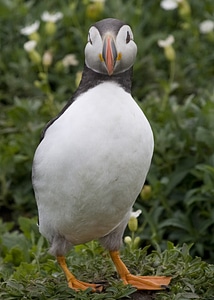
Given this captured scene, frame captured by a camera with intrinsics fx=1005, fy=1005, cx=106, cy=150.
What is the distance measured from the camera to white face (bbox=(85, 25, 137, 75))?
4.23m

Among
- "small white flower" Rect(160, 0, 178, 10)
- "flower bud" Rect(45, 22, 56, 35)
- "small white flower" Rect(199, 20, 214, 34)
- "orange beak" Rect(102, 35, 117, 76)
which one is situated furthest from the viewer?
"small white flower" Rect(160, 0, 178, 10)

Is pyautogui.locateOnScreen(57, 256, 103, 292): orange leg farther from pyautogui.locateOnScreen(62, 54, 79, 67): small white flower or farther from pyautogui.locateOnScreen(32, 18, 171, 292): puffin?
pyautogui.locateOnScreen(62, 54, 79, 67): small white flower

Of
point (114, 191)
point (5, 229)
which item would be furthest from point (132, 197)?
point (5, 229)

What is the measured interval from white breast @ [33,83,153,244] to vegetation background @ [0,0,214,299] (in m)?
0.43

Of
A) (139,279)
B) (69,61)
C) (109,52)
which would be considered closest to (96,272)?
(139,279)

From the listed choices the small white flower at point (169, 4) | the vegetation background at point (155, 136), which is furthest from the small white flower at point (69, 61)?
the small white flower at point (169, 4)

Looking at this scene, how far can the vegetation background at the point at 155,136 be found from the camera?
504 cm

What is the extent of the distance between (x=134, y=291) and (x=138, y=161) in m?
0.68

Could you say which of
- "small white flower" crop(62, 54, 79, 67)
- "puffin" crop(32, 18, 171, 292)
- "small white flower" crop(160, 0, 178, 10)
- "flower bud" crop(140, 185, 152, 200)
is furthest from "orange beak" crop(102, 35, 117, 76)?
"small white flower" crop(160, 0, 178, 10)

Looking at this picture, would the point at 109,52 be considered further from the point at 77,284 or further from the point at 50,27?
the point at 50,27

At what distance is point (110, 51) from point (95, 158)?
46 cm

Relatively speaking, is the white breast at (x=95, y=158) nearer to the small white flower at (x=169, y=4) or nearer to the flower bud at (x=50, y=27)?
the flower bud at (x=50, y=27)

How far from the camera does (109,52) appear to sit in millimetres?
4215

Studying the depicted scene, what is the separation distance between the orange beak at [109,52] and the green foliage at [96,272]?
1.08m
